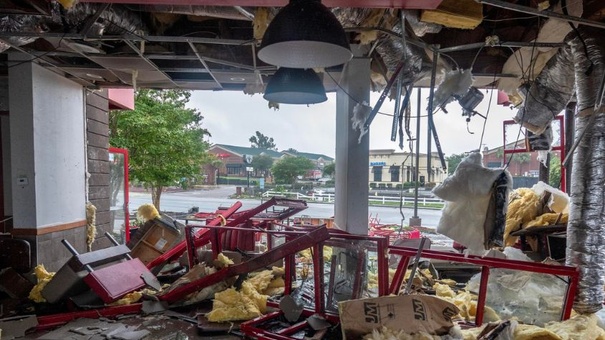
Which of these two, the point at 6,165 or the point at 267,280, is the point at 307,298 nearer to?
the point at 267,280

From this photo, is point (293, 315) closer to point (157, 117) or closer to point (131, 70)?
point (131, 70)

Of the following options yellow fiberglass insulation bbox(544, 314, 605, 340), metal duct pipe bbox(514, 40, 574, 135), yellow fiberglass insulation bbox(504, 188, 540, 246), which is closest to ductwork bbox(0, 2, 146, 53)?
metal duct pipe bbox(514, 40, 574, 135)

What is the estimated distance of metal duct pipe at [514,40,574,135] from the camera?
12.4ft

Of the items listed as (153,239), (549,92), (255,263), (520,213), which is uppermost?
(549,92)

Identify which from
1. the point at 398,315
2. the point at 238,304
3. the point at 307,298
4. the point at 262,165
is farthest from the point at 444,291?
the point at 262,165

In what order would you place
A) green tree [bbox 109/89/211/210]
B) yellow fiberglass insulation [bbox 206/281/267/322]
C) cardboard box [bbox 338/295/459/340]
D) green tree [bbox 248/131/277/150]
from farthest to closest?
green tree [bbox 248/131/277/150], green tree [bbox 109/89/211/210], yellow fiberglass insulation [bbox 206/281/267/322], cardboard box [bbox 338/295/459/340]

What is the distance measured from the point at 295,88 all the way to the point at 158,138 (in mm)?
10245

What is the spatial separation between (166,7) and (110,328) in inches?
Answer: 121

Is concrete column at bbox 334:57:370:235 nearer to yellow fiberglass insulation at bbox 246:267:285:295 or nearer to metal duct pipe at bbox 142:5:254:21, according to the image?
yellow fiberglass insulation at bbox 246:267:285:295

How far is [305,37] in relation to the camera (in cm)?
187

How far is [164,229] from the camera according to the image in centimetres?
547

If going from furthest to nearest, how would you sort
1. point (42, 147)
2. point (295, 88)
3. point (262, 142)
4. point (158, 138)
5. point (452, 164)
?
point (262, 142), point (158, 138), point (452, 164), point (42, 147), point (295, 88)

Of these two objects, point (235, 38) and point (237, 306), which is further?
point (235, 38)

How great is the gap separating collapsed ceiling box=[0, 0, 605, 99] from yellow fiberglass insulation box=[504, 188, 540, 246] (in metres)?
1.66
